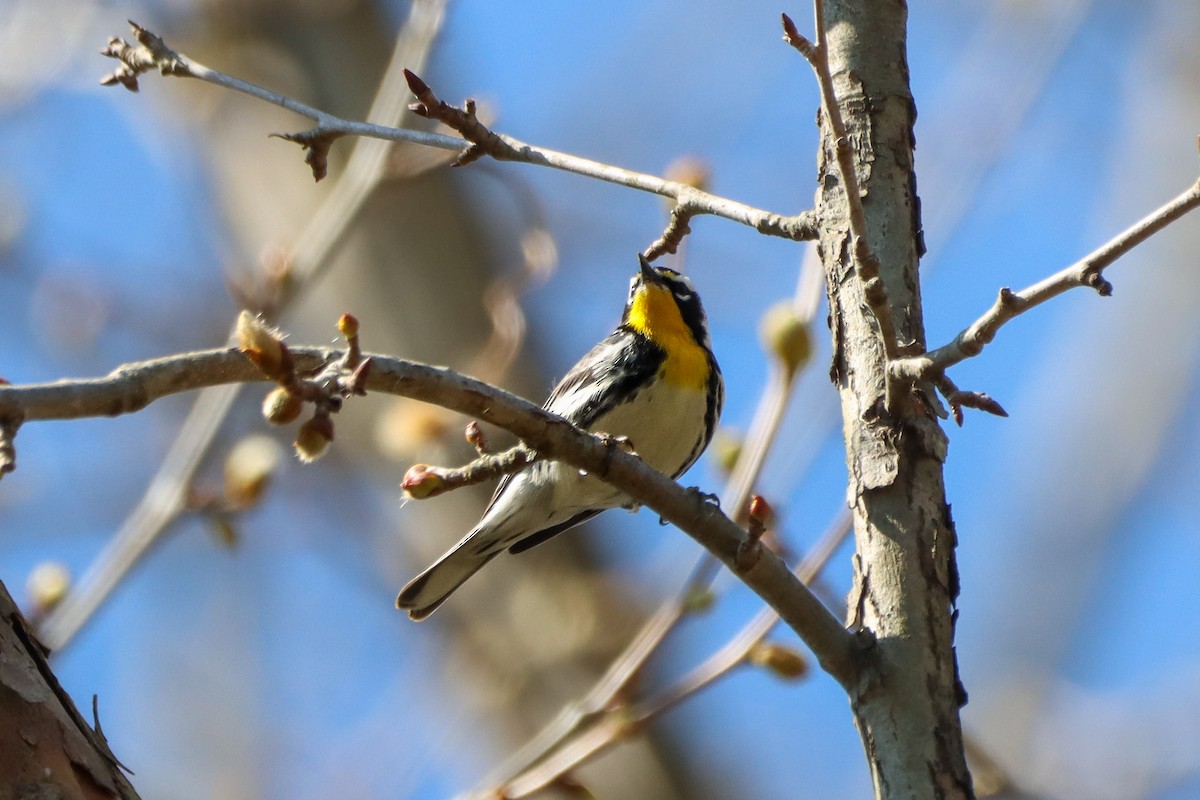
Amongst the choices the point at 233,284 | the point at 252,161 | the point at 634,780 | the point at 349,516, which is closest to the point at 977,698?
the point at 634,780

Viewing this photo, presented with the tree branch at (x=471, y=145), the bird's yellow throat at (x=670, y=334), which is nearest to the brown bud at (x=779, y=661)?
the tree branch at (x=471, y=145)

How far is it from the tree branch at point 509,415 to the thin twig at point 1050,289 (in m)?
0.45

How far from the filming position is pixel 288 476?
8203 mm

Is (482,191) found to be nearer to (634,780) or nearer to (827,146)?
(634,780)

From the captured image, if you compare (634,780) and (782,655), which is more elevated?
(634,780)

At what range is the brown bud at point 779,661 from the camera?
320 centimetres

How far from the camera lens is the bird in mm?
4637

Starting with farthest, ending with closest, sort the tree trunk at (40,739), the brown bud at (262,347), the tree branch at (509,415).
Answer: the tree trunk at (40,739)
the brown bud at (262,347)
the tree branch at (509,415)

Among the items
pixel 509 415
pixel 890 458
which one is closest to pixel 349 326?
pixel 509 415

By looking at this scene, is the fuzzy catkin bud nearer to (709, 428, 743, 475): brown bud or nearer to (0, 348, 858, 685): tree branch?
(709, 428, 743, 475): brown bud

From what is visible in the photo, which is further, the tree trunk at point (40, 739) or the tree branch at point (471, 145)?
the tree branch at point (471, 145)

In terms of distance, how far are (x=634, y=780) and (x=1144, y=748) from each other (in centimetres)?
261

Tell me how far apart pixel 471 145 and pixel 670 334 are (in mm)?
2365

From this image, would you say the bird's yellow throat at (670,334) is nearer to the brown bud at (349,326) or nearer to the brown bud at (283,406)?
the brown bud at (349,326)
